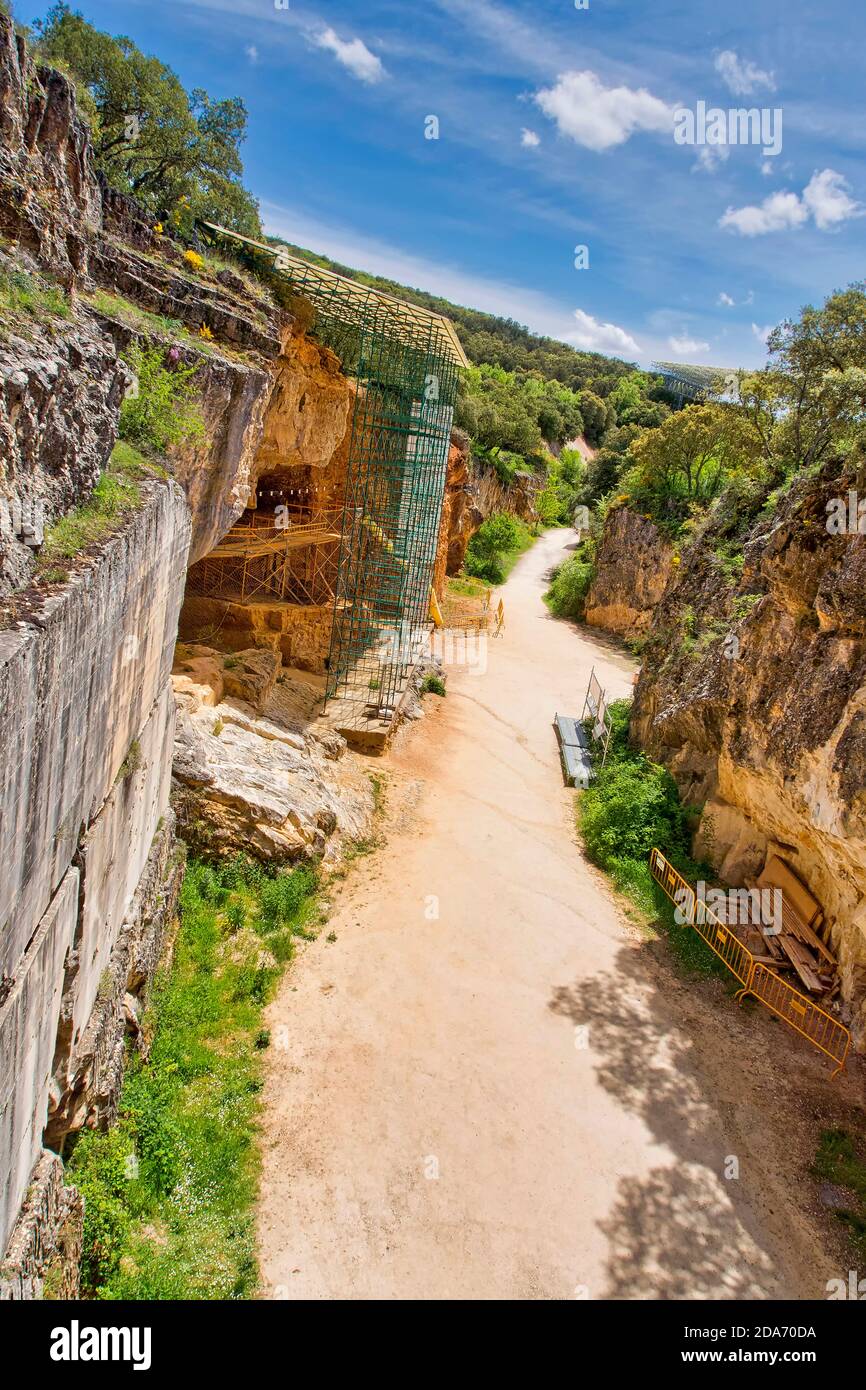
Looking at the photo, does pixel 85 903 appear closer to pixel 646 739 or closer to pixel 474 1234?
pixel 474 1234

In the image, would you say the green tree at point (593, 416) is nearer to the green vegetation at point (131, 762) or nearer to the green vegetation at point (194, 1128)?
the green vegetation at point (194, 1128)

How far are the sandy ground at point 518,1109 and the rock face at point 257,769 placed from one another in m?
1.27

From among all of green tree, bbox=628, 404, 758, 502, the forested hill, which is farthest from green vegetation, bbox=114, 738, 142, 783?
the forested hill

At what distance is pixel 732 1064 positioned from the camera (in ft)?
29.8

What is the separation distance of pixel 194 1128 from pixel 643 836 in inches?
365

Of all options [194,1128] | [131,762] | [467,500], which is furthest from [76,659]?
[467,500]

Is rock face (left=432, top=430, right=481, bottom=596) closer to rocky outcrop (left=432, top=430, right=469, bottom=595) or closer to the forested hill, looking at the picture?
rocky outcrop (left=432, top=430, right=469, bottom=595)

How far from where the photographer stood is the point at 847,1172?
770 centimetres

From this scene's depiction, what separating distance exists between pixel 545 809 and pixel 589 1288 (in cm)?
966

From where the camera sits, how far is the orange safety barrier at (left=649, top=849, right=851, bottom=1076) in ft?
30.5

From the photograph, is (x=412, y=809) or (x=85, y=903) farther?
(x=412, y=809)

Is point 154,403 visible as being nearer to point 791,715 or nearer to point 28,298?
point 28,298

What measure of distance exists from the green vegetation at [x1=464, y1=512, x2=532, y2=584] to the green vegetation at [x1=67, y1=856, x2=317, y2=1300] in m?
28.3

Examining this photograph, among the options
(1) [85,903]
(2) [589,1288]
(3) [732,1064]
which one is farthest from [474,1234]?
(1) [85,903]
